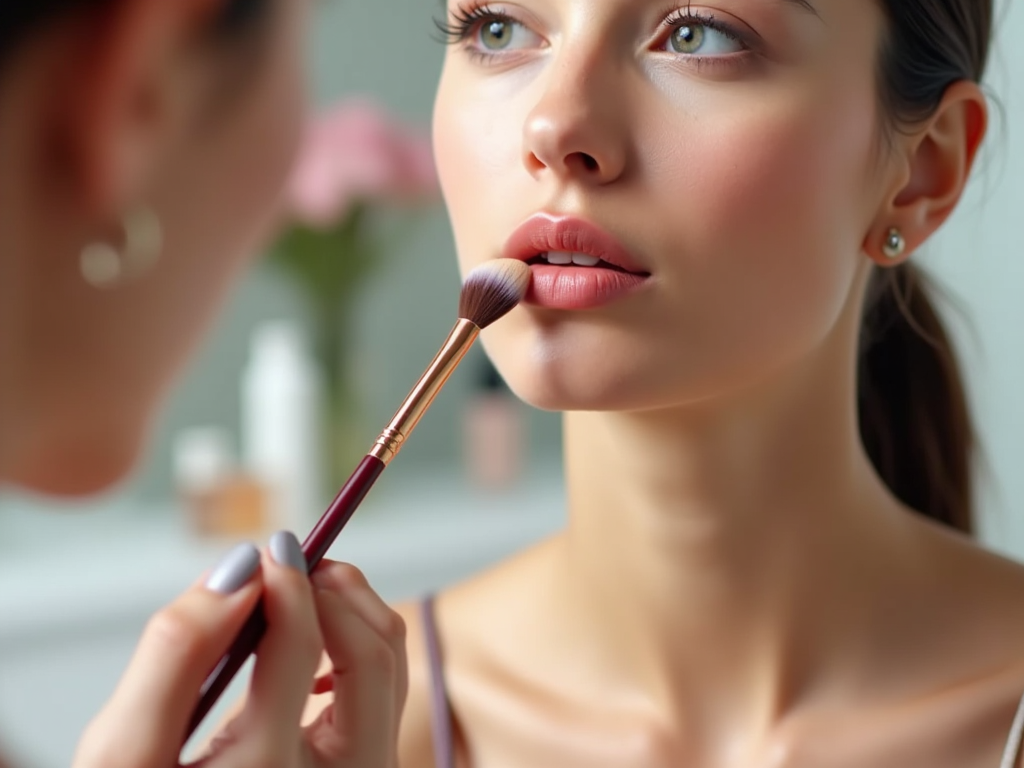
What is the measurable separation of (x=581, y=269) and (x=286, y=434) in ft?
3.06

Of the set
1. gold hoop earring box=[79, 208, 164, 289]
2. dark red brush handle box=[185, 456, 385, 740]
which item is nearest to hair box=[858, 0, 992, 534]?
dark red brush handle box=[185, 456, 385, 740]

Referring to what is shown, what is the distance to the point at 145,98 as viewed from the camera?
0.34 metres

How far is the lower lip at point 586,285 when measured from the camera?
602mm

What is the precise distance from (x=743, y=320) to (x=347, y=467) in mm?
990

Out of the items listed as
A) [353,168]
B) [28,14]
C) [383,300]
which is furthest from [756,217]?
[383,300]

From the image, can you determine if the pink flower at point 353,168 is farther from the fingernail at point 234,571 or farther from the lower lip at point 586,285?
the fingernail at point 234,571

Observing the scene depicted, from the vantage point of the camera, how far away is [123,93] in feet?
1.07

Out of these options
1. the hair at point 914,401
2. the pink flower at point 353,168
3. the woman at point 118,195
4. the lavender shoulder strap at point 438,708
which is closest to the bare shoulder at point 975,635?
the hair at point 914,401

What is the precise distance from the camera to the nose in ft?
1.93

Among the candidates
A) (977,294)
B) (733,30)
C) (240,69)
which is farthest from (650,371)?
(977,294)

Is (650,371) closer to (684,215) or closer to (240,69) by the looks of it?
(684,215)

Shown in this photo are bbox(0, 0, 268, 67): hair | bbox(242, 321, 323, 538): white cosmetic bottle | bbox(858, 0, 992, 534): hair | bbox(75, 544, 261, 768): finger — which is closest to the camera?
bbox(0, 0, 268, 67): hair

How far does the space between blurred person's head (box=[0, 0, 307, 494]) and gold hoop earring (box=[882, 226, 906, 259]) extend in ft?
1.30

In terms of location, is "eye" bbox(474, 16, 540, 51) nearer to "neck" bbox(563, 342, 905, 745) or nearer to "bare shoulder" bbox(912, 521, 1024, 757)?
"neck" bbox(563, 342, 905, 745)
